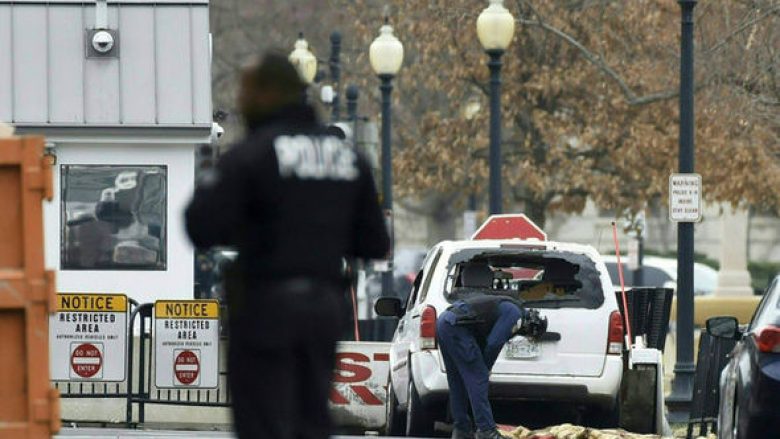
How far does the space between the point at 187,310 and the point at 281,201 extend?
10.5m

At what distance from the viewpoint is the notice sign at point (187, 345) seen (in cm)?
1803

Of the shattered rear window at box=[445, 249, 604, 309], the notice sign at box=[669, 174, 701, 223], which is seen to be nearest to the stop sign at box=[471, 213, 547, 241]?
the notice sign at box=[669, 174, 701, 223]

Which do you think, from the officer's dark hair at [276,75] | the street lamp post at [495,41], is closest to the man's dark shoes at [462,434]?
the officer's dark hair at [276,75]

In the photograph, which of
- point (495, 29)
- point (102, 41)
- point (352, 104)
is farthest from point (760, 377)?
point (352, 104)

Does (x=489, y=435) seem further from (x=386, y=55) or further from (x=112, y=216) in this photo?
(x=386, y=55)

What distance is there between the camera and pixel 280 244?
772cm

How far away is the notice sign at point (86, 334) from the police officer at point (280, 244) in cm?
1027

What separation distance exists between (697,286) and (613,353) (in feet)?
126

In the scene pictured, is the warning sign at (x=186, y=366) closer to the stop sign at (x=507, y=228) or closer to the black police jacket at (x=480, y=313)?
the black police jacket at (x=480, y=313)

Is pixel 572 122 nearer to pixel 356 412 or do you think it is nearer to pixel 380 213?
pixel 356 412

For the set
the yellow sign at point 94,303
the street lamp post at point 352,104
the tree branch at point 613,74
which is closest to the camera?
the yellow sign at point 94,303

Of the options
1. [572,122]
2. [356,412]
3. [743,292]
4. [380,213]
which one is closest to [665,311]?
[356,412]

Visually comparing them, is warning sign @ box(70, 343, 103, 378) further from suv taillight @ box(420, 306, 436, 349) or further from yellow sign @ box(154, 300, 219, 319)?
suv taillight @ box(420, 306, 436, 349)

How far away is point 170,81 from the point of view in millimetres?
20594
